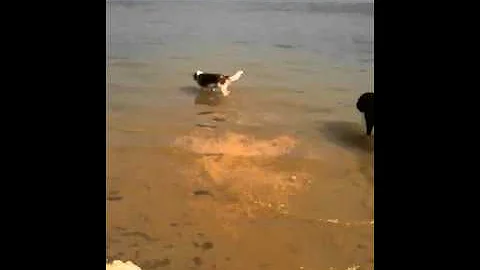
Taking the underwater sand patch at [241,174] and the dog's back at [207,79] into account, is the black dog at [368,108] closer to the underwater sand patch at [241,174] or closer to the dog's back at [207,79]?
the underwater sand patch at [241,174]

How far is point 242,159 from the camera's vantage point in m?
4.73

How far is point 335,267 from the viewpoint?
10.1 ft

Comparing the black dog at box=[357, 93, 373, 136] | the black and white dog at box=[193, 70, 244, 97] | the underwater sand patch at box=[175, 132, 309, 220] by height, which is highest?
the black and white dog at box=[193, 70, 244, 97]

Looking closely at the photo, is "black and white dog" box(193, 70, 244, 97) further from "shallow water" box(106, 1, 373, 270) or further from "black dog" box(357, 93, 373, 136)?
"black dog" box(357, 93, 373, 136)

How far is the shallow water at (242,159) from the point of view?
10.9ft

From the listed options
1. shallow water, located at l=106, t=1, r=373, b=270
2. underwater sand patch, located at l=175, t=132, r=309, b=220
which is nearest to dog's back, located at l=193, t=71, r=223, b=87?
A: shallow water, located at l=106, t=1, r=373, b=270

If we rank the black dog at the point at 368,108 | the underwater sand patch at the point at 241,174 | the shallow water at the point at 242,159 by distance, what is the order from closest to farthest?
the shallow water at the point at 242,159 < the underwater sand patch at the point at 241,174 < the black dog at the point at 368,108

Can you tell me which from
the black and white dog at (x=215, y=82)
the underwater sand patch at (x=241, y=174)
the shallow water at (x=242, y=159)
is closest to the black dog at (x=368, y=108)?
the shallow water at (x=242, y=159)

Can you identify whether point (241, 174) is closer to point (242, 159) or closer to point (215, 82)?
point (242, 159)

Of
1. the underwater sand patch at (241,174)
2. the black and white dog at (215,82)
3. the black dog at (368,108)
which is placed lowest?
the underwater sand patch at (241,174)

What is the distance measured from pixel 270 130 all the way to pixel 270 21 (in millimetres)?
9633

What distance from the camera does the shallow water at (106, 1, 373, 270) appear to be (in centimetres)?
331

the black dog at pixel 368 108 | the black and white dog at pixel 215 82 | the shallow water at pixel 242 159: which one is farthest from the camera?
the black and white dog at pixel 215 82
